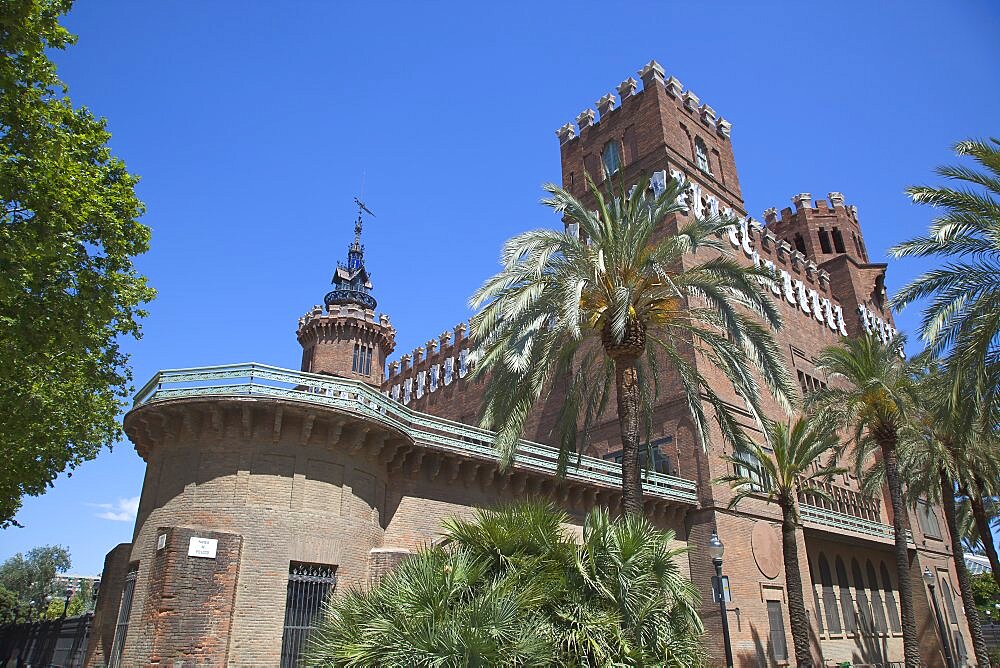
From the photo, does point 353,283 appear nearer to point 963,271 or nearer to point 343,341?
point 343,341

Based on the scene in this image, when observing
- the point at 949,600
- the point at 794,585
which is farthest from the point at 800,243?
the point at 794,585

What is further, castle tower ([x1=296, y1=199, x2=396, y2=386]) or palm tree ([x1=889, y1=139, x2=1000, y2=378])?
castle tower ([x1=296, y1=199, x2=396, y2=386])

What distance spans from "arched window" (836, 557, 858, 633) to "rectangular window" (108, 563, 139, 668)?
26331mm

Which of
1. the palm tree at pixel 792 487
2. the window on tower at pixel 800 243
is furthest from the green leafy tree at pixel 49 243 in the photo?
the window on tower at pixel 800 243

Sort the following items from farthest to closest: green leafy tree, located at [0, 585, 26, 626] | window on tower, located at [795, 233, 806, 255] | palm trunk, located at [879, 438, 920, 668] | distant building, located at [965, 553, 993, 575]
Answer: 1. distant building, located at [965, 553, 993, 575]
2. window on tower, located at [795, 233, 806, 255]
3. green leafy tree, located at [0, 585, 26, 626]
4. palm trunk, located at [879, 438, 920, 668]

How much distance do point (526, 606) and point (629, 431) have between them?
5.85 m

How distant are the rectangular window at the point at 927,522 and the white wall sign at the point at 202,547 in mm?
34744

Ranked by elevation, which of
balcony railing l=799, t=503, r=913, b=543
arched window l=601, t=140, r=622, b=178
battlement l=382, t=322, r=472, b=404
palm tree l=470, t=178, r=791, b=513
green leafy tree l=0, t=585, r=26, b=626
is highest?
arched window l=601, t=140, r=622, b=178

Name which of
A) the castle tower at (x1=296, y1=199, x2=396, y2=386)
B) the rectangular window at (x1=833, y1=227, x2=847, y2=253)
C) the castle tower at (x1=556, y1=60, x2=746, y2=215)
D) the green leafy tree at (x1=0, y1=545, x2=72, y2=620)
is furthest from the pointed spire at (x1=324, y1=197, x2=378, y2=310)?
the green leafy tree at (x1=0, y1=545, x2=72, y2=620)

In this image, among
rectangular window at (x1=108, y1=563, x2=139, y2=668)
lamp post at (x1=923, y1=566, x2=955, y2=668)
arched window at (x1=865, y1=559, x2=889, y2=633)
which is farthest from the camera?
lamp post at (x1=923, y1=566, x2=955, y2=668)

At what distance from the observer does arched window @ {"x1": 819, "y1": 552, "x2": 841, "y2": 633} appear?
2778 centimetres

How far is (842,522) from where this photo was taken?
28.8 m

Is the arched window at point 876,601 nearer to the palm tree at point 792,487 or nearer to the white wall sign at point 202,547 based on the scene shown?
the palm tree at point 792,487

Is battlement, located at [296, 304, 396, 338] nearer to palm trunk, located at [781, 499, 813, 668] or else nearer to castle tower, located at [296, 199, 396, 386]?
castle tower, located at [296, 199, 396, 386]
